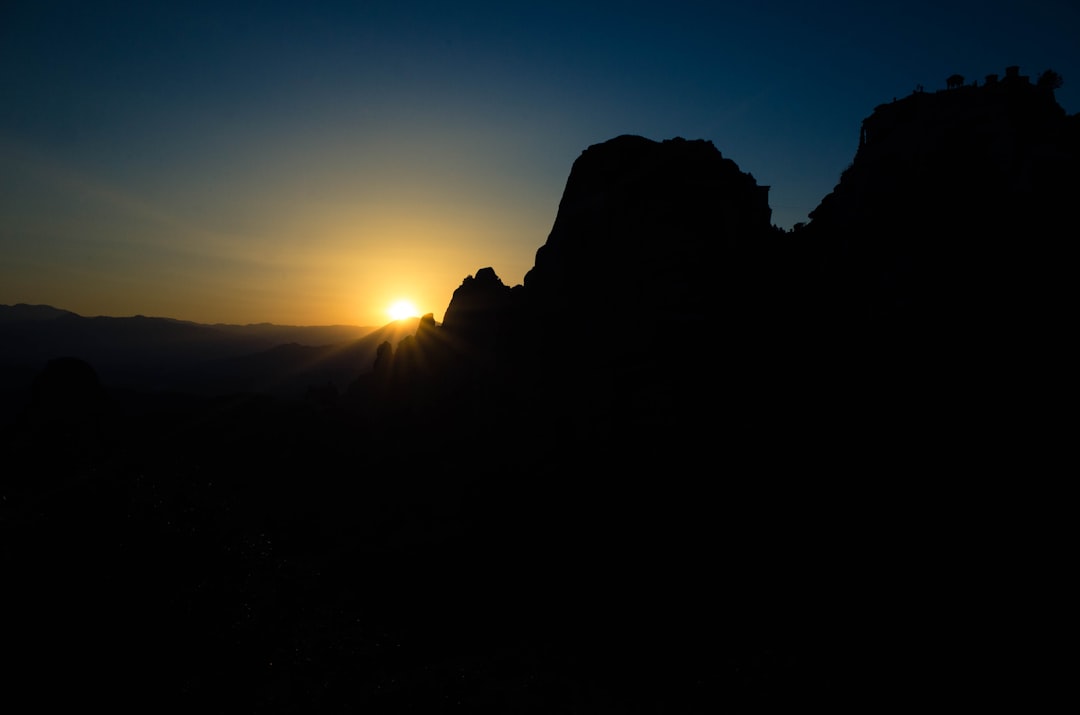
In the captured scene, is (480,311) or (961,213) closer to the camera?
(961,213)

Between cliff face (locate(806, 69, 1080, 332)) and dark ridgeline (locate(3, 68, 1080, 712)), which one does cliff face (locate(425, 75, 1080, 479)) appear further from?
dark ridgeline (locate(3, 68, 1080, 712))

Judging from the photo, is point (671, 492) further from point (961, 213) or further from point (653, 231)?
point (961, 213)

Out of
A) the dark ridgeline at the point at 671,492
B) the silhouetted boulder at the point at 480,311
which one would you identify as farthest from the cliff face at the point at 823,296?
the silhouetted boulder at the point at 480,311

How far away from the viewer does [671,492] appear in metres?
30.5

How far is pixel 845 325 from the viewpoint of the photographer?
37312 millimetres

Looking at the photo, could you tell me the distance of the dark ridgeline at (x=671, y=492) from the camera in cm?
2211

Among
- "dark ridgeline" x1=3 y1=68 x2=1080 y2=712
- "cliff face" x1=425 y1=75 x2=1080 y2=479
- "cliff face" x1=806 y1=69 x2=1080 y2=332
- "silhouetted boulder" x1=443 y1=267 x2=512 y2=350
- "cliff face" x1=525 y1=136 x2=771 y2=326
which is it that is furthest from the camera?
"silhouetted boulder" x1=443 y1=267 x2=512 y2=350

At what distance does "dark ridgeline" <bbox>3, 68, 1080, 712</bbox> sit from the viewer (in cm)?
2211

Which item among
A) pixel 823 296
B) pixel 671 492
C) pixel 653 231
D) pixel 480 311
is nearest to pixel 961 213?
pixel 823 296

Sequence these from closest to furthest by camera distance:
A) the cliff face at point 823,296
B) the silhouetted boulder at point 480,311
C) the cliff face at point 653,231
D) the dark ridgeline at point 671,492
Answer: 1. the dark ridgeline at point 671,492
2. the cliff face at point 823,296
3. the cliff face at point 653,231
4. the silhouetted boulder at point 480,311

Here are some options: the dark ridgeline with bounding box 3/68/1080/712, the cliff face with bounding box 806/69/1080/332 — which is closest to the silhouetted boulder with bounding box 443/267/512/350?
the dark ridgeline with bounding box 3/68/1080/712

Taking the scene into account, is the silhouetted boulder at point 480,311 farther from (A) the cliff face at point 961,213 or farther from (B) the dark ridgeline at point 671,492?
(A) the cliff face at point 961,213

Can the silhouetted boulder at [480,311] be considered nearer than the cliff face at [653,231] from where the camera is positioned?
No

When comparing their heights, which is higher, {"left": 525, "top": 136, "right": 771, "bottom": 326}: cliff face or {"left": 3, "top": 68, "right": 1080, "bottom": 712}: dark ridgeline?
{"left": 525, "top": 136, "right": 771, "bottom": 326}: cliff face
